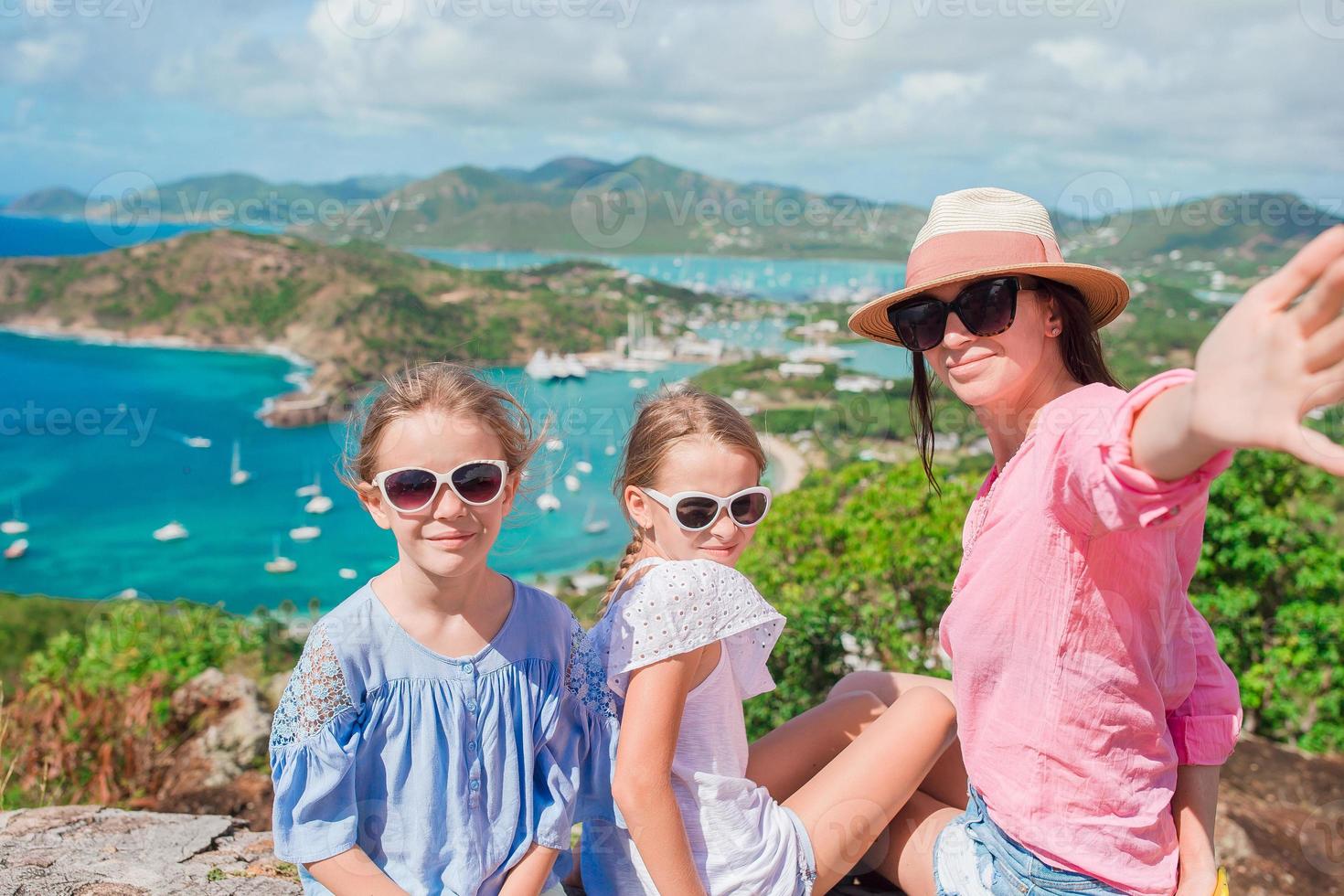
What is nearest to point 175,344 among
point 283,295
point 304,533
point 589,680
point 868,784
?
point 283,295

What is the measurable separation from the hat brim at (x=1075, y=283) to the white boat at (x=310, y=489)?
61.5 m

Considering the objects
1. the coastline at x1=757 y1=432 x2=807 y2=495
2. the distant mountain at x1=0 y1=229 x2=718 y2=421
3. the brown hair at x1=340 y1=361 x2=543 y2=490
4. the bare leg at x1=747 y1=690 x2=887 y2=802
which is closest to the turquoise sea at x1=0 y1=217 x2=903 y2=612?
the distant mountain at x1=0 y1=229 x2=718 y2=421

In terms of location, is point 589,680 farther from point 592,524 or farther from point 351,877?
point 592,524

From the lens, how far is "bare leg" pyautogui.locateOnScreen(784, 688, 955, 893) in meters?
2.20

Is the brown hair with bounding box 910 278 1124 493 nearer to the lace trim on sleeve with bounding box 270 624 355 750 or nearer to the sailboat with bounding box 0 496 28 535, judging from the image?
the lace trim on sleeve with bounding box 270 624 355 750

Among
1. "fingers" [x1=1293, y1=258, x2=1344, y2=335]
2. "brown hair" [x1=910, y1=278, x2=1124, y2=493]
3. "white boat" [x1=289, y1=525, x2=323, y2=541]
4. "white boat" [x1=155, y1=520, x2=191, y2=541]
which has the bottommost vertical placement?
"white boat" [x1=155, y1=520, x2=191, y2=541]

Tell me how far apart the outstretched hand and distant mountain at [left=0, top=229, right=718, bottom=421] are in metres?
75.0

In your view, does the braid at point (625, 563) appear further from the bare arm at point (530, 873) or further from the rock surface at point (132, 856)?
the rock surface at point (132, 856)

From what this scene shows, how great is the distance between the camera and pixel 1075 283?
2.02m

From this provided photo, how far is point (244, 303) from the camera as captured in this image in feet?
273

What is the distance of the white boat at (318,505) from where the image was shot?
5731 centimetres

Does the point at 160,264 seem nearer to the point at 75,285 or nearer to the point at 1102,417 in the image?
the point at 75,285

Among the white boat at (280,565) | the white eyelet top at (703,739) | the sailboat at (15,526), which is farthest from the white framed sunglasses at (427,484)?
the sailboat at (15,526)

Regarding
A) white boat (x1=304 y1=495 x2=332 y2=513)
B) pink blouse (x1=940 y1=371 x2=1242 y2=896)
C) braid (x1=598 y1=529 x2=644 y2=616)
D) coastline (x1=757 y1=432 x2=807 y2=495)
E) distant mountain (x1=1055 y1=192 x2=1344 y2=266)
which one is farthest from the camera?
distant mountain (x1=1055 y1=192 x2=1344 y2=266)
